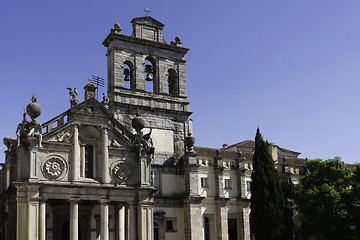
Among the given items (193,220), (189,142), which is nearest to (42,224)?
(193,220)

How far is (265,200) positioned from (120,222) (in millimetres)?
11133

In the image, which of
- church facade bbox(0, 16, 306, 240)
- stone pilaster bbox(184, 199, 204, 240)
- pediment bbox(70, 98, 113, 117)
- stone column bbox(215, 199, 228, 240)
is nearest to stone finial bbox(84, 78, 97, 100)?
church facade bbox(0, 16, 306, 240)

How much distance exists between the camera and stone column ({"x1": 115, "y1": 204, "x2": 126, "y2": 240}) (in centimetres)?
3744

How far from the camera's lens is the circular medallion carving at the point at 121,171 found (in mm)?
37625

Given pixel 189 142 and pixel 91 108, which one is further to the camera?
pixel 189 142

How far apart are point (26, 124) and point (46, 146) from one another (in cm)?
203

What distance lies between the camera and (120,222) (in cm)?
3838

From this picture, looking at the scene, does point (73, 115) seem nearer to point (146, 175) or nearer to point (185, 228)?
point (146, 175)

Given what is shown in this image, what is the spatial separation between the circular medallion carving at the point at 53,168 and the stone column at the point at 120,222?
5.59 meters

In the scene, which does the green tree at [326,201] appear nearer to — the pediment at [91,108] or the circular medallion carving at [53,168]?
the pediment at [91,108]

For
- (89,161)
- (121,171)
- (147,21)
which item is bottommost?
(121,171)

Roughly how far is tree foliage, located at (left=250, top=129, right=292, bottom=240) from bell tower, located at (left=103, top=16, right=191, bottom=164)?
767cm

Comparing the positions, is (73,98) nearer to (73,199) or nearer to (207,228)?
(73,199)

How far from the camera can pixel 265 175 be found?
4006 cm
